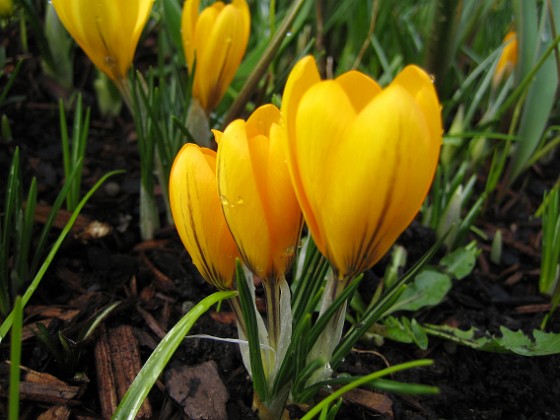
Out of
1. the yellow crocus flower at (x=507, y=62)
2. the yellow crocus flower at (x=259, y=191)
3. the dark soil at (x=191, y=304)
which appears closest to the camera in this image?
the yellow crocus flower at (x=259, y=191)

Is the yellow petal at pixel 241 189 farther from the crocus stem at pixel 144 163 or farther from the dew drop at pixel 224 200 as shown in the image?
the crocus stem at pixel 144 163

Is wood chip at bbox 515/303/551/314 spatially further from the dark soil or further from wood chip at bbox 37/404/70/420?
wood chip at bbox 37/404/70/420

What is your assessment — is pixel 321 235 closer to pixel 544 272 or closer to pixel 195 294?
pixel 195 294

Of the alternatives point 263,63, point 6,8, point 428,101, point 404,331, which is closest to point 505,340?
point 404,331

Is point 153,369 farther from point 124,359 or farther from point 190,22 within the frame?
point 190,22

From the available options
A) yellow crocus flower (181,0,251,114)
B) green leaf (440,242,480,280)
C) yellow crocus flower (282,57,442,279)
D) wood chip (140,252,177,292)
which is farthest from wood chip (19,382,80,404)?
green leaf (440,242,480,280)

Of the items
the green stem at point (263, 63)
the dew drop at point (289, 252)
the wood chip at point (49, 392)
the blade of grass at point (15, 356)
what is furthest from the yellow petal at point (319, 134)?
the green stem at point (263, 63)

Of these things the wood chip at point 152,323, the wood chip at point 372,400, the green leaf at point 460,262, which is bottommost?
the wood chip at point 372,400
